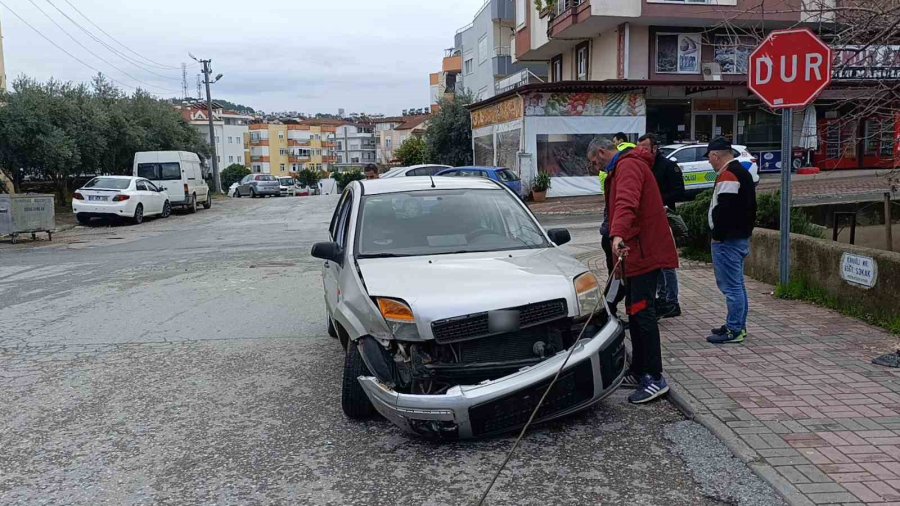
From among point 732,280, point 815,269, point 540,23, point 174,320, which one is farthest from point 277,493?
point 540,23

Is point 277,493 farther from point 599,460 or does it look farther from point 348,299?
point 599,460

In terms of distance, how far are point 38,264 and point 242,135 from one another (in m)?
103

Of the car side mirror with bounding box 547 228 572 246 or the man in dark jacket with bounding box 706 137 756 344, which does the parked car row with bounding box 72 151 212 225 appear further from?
the man in dark jacket with bounding box 706 137 756 344

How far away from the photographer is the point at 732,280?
604 cm

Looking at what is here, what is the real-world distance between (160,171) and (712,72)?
2167 centimetres

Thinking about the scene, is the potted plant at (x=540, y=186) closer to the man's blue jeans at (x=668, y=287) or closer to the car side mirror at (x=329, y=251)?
the man's blue jeans at (x=668, y=287)

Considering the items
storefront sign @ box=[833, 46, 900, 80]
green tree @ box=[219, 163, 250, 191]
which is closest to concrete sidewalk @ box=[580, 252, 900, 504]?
storefront sign @ box=[833, 46, 900, 80]

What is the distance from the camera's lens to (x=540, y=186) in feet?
83.2

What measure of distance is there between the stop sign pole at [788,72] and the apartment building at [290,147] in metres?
109

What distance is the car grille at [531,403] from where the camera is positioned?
4035 mm

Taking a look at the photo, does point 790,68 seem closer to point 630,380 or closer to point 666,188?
point 666,188

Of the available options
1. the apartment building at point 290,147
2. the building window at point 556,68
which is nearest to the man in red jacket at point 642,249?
the building window at point 556,68

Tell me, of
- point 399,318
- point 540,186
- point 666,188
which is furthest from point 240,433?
point 540,186

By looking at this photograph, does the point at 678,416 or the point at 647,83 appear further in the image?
the point at 647,83
